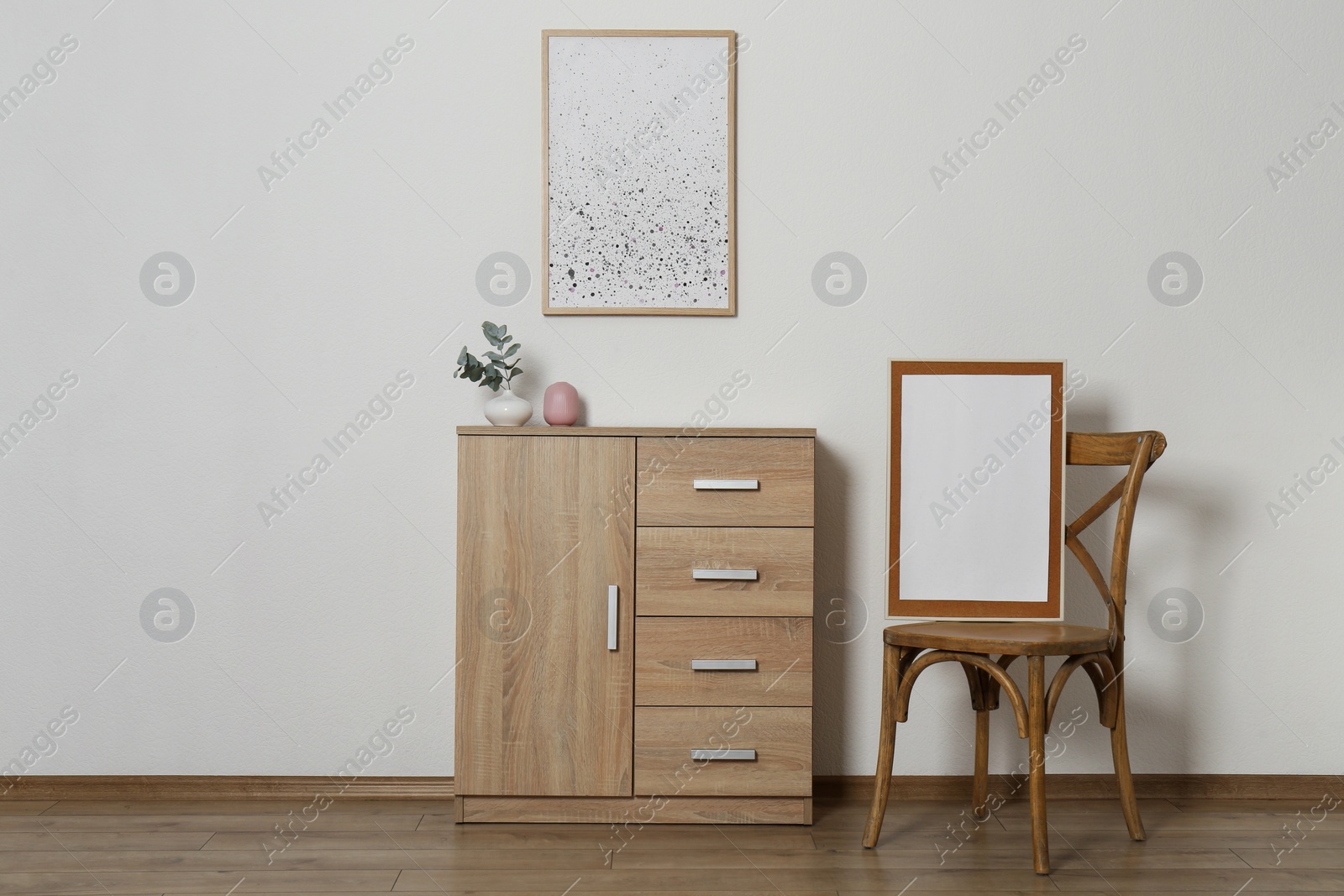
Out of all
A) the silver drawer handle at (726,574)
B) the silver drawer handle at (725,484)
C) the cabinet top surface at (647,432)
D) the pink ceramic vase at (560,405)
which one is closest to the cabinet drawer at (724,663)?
the silver drawer handle at (726,574)

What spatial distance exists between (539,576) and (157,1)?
1862mm

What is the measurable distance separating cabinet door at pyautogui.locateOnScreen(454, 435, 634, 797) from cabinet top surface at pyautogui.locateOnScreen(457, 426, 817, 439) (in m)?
0.02

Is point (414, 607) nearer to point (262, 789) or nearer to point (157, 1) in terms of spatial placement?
point (262, 789)

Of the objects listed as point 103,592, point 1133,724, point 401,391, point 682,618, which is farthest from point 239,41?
point 1133,724

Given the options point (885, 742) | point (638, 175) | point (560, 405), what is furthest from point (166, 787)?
point (638, 175)

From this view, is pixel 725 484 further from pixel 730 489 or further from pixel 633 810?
pixel 633 810

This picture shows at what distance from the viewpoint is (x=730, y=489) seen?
2.18 meters

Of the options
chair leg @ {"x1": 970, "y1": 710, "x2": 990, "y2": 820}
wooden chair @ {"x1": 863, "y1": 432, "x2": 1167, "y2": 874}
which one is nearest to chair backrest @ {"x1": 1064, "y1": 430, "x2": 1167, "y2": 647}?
wooden chair @ {"x1": 863, "y1": 432, "x2": 1167, "y2": 874}

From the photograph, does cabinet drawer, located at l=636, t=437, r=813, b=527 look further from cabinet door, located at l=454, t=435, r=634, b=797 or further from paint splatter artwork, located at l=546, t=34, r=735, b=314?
paint splatter artwork, located at l=546, t=34, r=735, b=314

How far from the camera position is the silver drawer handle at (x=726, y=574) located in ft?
7.13

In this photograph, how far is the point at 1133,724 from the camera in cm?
247

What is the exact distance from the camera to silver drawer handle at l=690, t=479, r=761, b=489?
2.17 metres

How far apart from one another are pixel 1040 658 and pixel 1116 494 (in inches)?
19.3

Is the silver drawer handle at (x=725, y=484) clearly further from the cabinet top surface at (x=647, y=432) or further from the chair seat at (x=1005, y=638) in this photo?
the chair seat at (x=1005, y=638)
